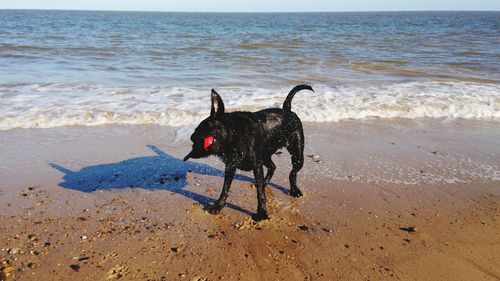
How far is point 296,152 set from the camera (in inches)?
182

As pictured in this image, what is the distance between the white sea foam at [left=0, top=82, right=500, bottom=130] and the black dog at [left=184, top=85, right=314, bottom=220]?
3.66 m

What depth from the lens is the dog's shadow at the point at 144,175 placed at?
191 inches

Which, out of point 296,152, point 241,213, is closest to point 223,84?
point 296,152

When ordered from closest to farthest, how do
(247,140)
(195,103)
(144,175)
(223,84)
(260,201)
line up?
1. (247,140)
2. (260,201)
3. (144,175)
4. (195,103)
5. (223,84)

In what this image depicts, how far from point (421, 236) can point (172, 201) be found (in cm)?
254

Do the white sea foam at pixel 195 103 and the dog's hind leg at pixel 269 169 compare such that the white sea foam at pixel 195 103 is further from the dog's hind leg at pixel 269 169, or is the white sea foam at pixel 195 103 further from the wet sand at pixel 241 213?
the dog's hind leg at pixel 269 169

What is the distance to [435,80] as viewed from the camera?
1286 cm

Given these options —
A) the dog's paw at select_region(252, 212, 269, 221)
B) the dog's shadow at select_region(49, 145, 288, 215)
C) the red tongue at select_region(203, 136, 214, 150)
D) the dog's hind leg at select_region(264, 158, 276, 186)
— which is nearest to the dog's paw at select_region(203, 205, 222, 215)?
the dog's shadow at select_region(49, 145, 288, 215)

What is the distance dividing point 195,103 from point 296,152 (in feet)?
15.8

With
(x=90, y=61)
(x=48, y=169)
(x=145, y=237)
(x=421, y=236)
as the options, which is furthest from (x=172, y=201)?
(x=90, y=61)

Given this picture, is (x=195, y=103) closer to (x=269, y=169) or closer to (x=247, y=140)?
(x=269, y=169)

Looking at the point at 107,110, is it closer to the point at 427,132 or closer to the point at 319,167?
the point at 319,167

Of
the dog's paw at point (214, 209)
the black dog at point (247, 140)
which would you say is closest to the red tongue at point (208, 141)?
the black dog at point (247, 140)

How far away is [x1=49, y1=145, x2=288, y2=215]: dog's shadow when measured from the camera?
4.85 m
